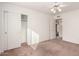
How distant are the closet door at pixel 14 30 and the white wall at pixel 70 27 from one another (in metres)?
1.07

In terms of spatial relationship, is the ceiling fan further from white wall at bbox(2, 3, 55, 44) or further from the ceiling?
white wall at bbox(2, 3, 55, 44)

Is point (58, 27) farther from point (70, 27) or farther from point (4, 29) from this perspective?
point (4, 29)

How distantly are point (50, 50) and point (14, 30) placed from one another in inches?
36.8

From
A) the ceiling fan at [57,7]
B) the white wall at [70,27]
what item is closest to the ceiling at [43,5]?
the ceiling fan at [57,7]

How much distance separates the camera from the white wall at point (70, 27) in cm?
188

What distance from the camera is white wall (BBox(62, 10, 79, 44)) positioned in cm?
188

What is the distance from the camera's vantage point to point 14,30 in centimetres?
183

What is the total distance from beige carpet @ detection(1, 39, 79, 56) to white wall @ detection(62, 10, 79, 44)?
136 millimetres

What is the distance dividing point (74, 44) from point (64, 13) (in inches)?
30.2

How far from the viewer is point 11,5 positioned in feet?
5.59

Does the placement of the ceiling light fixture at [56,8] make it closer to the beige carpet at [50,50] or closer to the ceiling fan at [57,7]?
the ceiling fan at [57,7]

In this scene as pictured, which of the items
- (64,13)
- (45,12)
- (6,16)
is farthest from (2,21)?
(64,13)

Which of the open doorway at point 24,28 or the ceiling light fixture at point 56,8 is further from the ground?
the ceiling light fixture at point 56,8

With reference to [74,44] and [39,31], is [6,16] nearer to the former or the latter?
[39,31]
